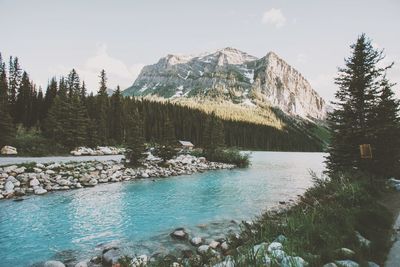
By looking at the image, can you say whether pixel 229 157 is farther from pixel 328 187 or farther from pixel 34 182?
pixel 328 187

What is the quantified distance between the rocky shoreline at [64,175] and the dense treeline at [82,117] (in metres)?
4.21

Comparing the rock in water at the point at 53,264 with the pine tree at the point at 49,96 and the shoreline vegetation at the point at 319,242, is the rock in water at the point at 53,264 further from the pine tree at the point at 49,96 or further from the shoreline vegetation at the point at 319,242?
the pine tree at the point at 49,96

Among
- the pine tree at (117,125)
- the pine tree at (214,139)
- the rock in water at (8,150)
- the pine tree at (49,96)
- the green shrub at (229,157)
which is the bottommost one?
the green shrub at (229,157)

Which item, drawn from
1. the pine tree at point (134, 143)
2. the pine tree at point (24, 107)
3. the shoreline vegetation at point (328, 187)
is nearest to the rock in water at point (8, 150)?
the shoreline vegetation at point (328, 187)

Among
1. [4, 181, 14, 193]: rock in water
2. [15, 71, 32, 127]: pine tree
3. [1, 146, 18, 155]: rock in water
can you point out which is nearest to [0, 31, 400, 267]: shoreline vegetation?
[4, 181, 14, 193]: rock in water

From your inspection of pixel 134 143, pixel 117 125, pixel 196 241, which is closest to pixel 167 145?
pixel 134 143

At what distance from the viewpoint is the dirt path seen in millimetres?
4841

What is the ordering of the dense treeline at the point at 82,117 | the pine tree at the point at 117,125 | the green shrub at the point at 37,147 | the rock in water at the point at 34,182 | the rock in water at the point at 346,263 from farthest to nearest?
1. the pine tree at the point at 117,125
2. the dense treeline at the point at 82,117
3. the green shrub at the point at 37,147
4. the rock in water at the point at 34,182
5. the rock in water at the point at 346,263

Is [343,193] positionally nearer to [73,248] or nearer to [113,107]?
[73,248]

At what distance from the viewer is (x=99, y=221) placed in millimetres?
11555

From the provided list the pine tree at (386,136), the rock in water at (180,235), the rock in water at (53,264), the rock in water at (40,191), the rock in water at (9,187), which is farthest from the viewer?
the rock in water at (40,191)

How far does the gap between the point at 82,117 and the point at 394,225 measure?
42.9 m

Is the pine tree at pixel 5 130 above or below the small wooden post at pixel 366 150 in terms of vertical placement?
above

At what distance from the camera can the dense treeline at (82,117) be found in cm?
3650
